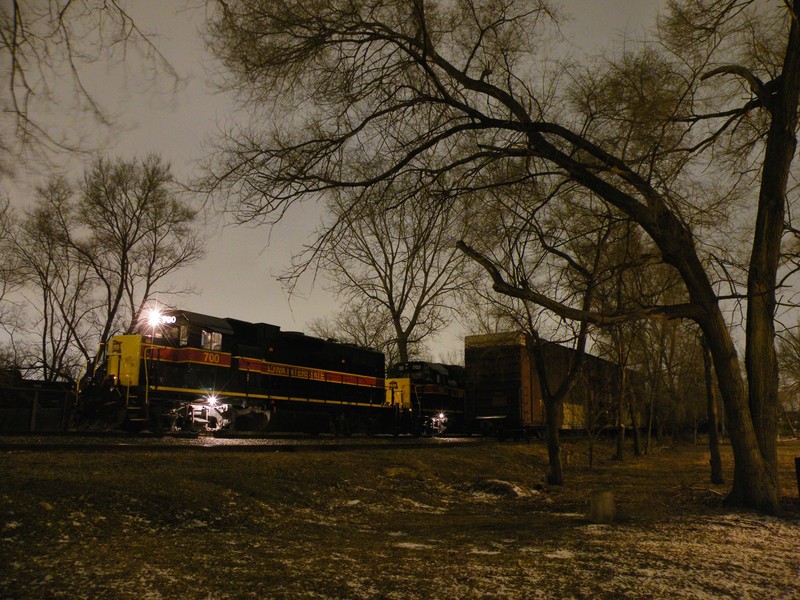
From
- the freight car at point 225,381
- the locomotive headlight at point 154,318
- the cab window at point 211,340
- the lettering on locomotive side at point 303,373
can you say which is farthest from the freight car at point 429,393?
the locomotive headlight at point 154,318

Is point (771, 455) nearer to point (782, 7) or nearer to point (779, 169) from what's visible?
point (779, 169)

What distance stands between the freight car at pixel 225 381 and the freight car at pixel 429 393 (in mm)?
2212

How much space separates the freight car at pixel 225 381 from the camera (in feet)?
57.7

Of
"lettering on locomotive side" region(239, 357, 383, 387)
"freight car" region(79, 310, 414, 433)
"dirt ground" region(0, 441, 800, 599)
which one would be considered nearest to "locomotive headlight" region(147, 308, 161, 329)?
"freight car" region(79, 310, 414, 433)

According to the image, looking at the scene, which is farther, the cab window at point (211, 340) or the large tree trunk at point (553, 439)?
the cab window at point (211, 340)

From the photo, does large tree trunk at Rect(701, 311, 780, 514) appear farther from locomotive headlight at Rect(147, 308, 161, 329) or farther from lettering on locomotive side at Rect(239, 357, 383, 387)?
locomotive headlight at Rect(147, 308, 161, 329)

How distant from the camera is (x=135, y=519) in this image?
6715 millimetres

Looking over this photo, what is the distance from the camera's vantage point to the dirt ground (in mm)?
4668

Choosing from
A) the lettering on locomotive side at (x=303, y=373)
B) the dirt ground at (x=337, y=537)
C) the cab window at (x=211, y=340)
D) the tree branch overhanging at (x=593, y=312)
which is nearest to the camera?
the dirt ground at (x=337, y=537)

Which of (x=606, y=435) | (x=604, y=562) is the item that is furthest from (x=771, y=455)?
(x=606, y=435)

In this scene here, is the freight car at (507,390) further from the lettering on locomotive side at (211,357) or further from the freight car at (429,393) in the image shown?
the lettering on locomotive side at (211,357)

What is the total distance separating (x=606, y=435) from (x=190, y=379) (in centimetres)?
2468

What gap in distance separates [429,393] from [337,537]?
2300cm

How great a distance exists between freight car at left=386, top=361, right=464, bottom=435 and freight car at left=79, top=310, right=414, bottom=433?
7.26ft
